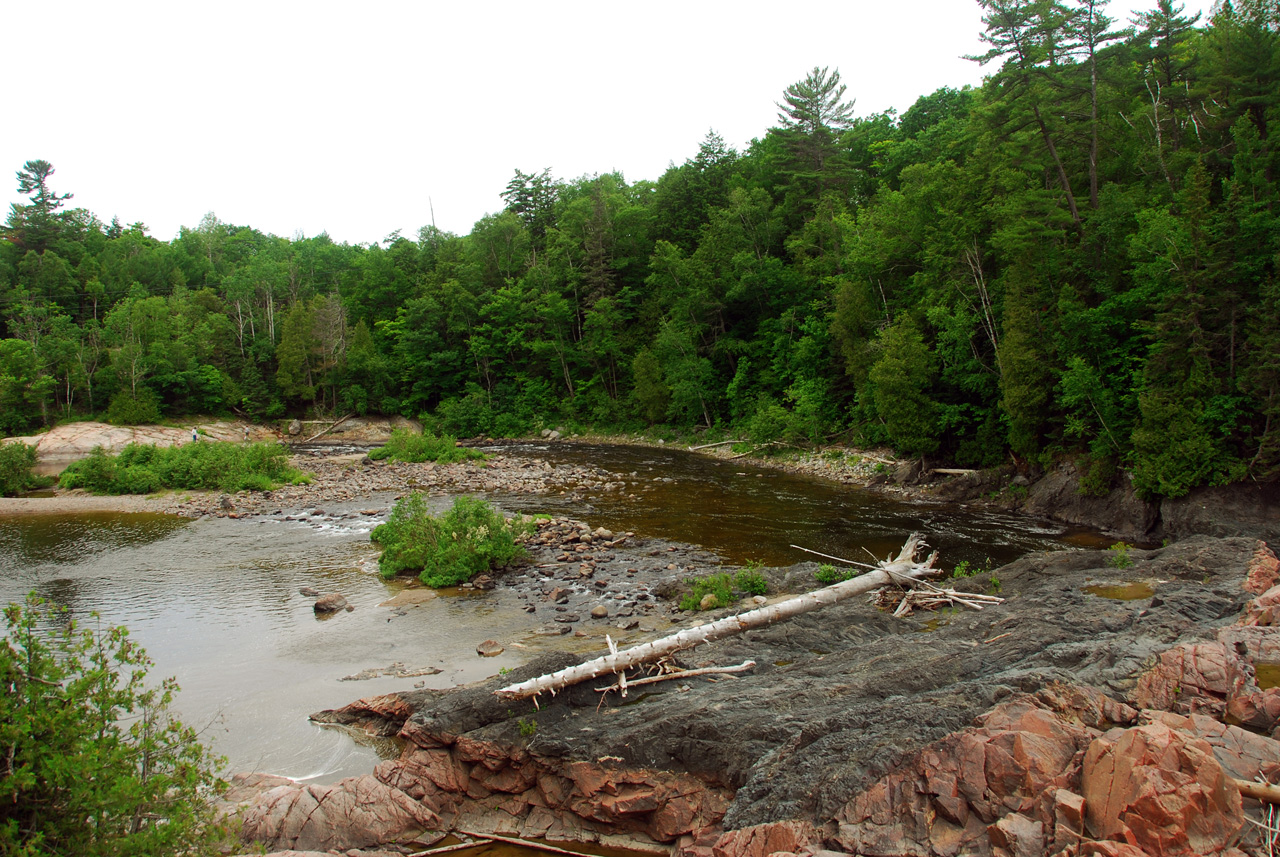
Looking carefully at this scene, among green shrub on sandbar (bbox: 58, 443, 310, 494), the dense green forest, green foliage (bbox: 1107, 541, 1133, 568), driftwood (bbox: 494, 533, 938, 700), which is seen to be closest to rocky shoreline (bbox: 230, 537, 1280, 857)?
driftwood (bbox: 494, 533, 938, 700)

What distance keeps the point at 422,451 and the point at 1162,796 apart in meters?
38.8

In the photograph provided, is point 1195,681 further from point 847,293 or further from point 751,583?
point 847,293

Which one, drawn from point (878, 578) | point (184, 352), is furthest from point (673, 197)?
point (878, 578)

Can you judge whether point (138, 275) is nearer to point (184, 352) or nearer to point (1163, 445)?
point (184, 352)

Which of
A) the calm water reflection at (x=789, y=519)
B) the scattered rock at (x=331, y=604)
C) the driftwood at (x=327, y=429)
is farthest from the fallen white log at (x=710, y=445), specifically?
the driftwood at (x=327, y=429)

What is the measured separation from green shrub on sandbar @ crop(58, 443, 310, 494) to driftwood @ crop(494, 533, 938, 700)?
26.8 metres

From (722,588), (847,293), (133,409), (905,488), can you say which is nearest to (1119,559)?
(722,588)

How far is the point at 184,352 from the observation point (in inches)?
2124

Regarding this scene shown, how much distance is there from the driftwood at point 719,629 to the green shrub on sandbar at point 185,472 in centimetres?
2680

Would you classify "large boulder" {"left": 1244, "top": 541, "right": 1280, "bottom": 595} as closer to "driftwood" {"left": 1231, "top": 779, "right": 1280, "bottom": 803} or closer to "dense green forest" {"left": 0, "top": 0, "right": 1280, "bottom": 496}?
"dense green forest" {"left": 0, "top": 0, "right": 1280, "bottom": 496}

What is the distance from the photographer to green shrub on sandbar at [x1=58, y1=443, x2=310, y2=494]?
29938 mm

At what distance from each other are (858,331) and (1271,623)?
26.5 meters

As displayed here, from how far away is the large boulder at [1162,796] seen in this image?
4055 mm

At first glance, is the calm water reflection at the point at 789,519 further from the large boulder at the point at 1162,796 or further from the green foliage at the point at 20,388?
the green foliage at the point at 20,388
